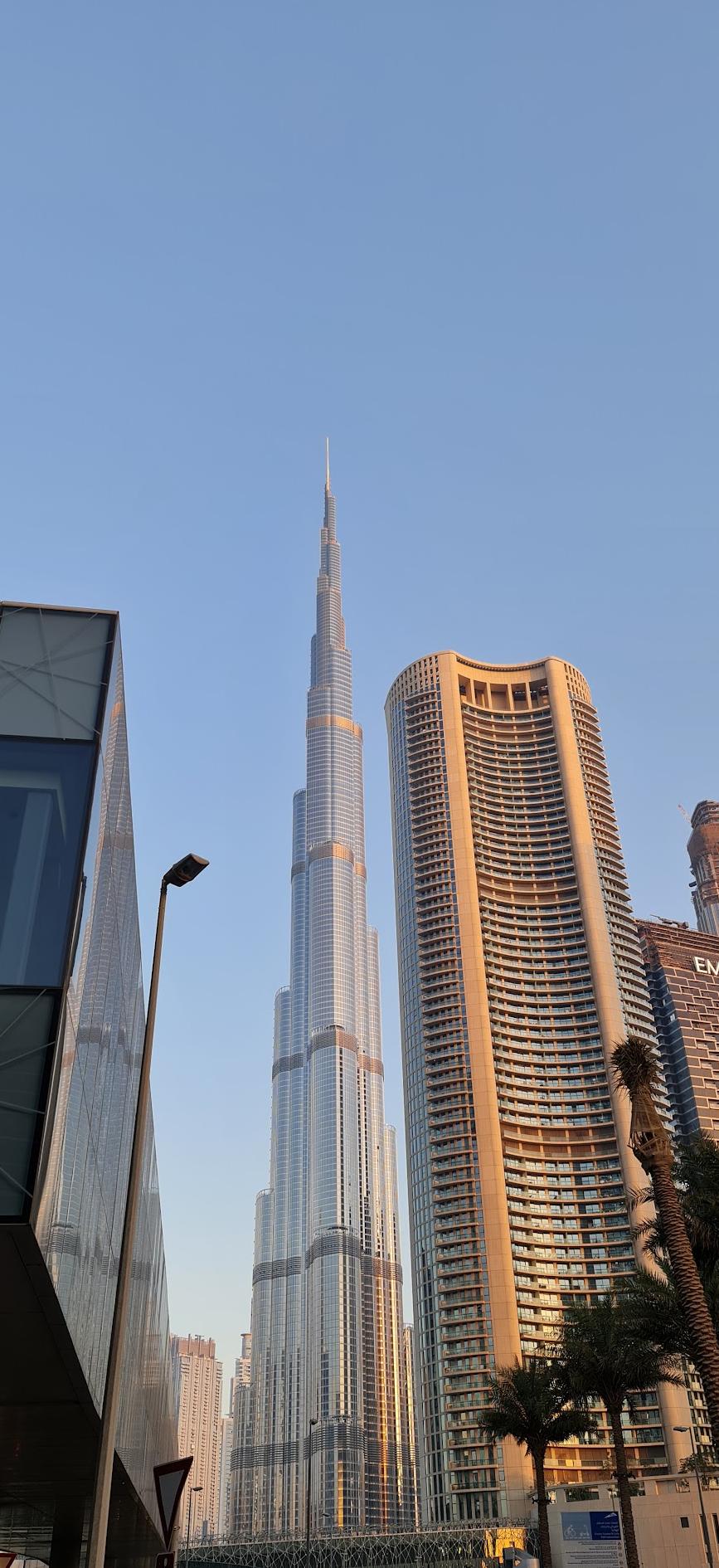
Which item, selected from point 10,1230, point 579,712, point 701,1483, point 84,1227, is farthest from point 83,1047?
point 579,712

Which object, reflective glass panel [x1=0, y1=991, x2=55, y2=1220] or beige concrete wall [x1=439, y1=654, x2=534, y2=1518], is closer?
reflective glass panel [x1=0, y1=991, x2=55, y2=1220]

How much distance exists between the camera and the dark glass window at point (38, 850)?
15.1 meters

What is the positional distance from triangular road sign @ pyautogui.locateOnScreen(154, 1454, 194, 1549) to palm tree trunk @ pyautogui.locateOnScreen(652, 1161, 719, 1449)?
17.9 metres

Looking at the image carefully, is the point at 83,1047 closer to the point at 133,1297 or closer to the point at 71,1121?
the point at 71,1121

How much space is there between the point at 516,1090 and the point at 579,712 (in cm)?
5930

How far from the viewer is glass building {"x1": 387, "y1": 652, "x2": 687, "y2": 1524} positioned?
138250mm

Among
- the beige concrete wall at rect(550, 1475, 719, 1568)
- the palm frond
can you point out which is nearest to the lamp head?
the palm frond

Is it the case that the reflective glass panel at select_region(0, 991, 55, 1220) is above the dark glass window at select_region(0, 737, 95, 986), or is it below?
below

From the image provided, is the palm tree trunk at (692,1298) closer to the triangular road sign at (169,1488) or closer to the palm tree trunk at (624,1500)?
the triangular road sign at (169,1488)

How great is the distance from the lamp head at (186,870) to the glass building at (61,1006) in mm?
1098

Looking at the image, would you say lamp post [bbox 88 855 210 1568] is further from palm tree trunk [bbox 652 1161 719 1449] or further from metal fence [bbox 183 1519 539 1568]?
metal fence [bbox 183 1519 539 1568]

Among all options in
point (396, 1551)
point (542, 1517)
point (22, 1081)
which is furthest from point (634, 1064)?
point (396, 1551)

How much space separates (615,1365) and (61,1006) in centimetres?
4449

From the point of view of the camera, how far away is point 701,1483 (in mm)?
83562
